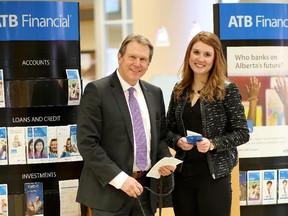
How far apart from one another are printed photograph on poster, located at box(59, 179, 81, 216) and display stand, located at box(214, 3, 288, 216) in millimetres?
1263

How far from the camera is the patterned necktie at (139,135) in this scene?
8.82 ft

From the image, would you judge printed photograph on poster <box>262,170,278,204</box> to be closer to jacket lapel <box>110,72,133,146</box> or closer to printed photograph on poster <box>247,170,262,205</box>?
printed photograph on poster <box>247,170,262,205</box>

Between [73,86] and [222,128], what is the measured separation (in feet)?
3.33

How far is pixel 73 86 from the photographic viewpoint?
3.24 metres

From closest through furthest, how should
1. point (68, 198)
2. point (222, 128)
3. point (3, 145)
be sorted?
1. point (222, 128)
2. point (3, 145)
3. point (68, 198)

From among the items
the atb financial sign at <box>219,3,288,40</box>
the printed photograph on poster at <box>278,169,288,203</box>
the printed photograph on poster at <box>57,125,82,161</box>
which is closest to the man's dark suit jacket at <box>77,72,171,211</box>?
the printed photograph on poster at <box>57,125,82,161</box>

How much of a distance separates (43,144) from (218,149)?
1177 mm

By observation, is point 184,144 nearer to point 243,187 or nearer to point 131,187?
point 131,187

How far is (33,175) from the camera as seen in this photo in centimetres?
328

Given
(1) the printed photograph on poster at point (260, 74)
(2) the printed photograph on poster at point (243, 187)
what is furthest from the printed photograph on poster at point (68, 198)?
(1) the printed photograph on poster at point (260, 74)

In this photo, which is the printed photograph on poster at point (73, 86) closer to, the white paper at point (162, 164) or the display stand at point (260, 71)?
the white paper at point (162, 164)

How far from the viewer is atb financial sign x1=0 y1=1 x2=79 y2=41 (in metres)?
3.18

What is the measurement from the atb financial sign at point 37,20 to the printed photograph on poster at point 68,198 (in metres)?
0.97

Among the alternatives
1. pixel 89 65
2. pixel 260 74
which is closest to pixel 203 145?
pixel 260 74
